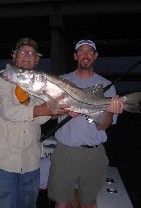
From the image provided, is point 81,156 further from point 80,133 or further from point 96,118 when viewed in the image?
point 96,118

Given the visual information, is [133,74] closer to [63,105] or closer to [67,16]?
[67,16]

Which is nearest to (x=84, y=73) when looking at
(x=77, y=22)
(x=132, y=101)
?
(x=132, y=101)

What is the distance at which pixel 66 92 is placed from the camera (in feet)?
15.0

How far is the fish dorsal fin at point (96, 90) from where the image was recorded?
4.74 metres

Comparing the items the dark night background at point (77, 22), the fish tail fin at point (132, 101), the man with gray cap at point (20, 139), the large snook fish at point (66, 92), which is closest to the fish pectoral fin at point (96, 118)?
the large snook fish at point (66, 92)

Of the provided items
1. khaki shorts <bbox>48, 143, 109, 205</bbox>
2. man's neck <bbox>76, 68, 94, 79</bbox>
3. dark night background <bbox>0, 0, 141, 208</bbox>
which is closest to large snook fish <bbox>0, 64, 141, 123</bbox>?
man's neck <bbox>76, 68, 94, 79</bbox>

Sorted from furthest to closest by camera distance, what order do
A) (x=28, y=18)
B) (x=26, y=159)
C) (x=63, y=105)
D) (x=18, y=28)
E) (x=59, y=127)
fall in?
(x=18, y=28), (x=28, y=18), (x=59, y=127), (x=63, y=105), (x=26, y=159)

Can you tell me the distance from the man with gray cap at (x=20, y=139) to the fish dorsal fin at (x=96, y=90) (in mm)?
812

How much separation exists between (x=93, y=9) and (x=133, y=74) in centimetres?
2765

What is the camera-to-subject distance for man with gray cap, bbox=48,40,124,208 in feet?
16.3

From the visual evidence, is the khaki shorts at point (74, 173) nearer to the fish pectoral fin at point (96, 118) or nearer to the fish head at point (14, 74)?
the fish pectoral fin at point (96, 118)

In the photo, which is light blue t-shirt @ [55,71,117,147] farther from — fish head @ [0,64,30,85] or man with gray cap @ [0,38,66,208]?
fish head @ [0,64,30,85]

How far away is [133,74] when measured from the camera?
37.7 metres

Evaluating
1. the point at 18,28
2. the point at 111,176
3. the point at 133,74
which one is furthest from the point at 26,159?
the point at 133,74
